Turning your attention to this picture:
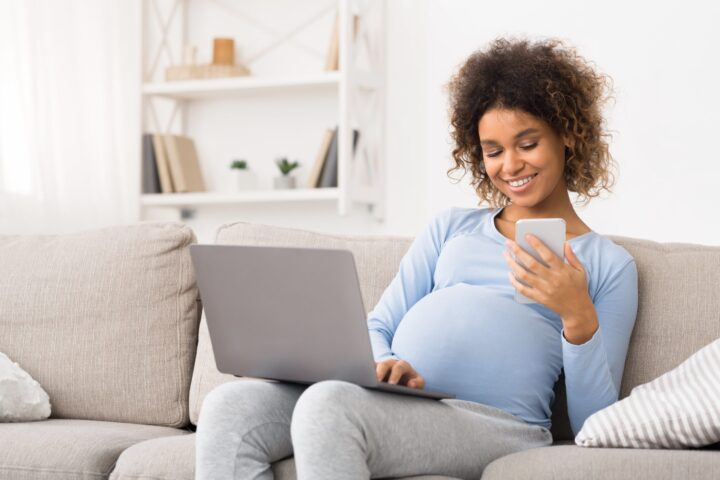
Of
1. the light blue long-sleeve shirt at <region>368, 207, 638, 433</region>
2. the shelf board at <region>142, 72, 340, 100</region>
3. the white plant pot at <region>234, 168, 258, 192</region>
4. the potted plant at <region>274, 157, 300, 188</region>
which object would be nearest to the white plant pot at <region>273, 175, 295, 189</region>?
the potted plant at <region>274, 157, 300, 188</region>

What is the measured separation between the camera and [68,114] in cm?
354

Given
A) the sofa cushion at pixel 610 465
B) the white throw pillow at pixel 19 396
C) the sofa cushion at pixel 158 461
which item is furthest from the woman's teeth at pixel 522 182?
the white throw pillow at pixel 19 396

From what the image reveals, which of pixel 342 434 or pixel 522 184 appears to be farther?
pixel 522 184

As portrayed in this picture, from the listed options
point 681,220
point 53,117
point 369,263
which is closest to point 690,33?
point 681,220

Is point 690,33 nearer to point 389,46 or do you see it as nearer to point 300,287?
point 389,46

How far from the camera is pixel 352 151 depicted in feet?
11.6

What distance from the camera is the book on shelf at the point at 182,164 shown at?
3.72m

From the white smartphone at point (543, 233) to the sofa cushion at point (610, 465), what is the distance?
30cm

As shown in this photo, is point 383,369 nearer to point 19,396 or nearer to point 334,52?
point 19,396

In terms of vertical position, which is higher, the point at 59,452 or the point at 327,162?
A: the point at 327,162

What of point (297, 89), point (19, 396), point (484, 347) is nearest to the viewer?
point (484, 347)

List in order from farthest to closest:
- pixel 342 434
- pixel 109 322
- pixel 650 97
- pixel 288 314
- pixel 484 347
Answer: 1. pixel 650 97
2. pixel 109 322
3. pixel 484 347
4. pixel 288 314
5. pixel 342 434

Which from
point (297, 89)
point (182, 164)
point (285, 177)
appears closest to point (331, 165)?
point (285, 177)

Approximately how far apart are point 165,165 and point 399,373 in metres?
2.31
